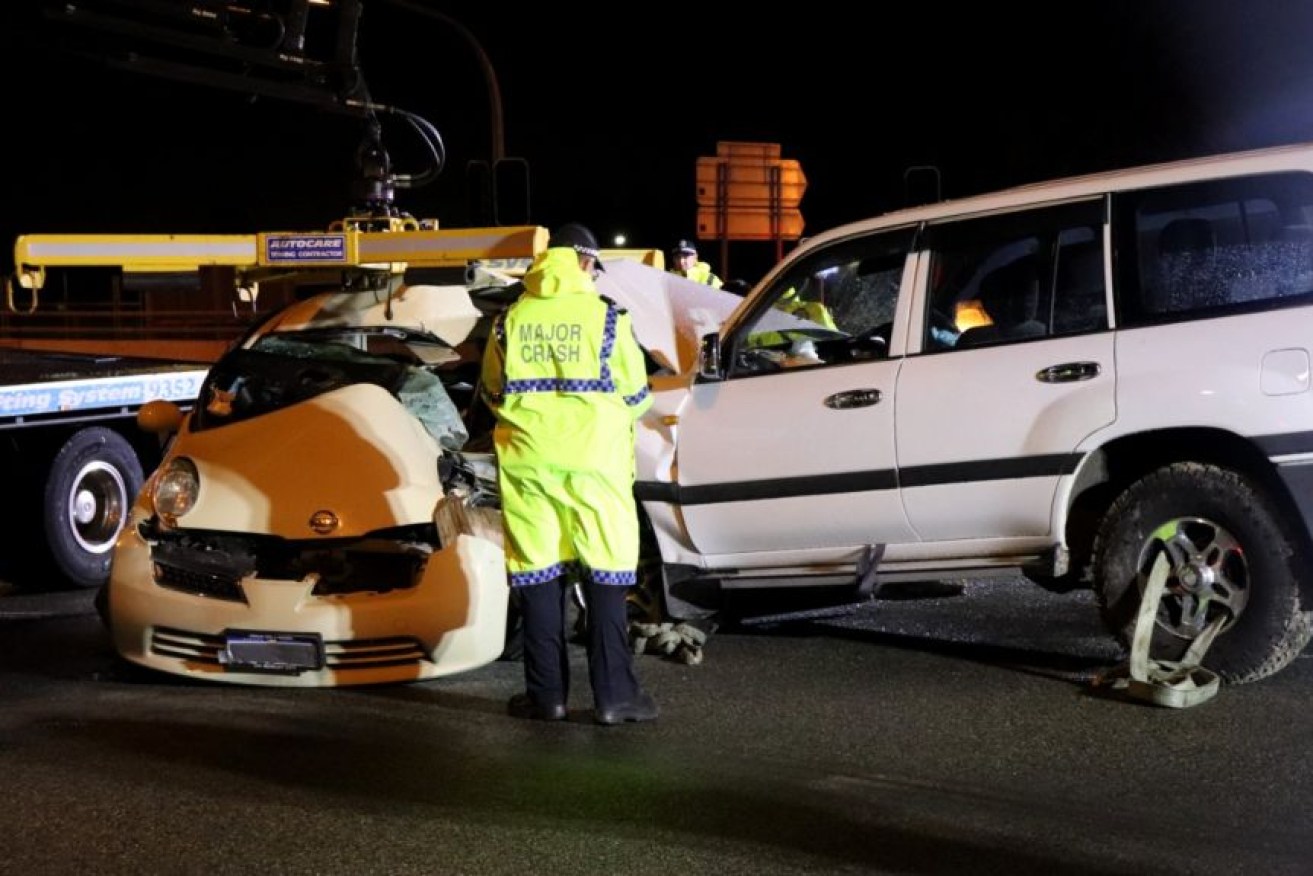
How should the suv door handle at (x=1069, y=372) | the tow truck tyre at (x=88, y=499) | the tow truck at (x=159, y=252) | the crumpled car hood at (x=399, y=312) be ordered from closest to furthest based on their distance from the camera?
1. the suv door handle at (x=1069, y=372)
2. the tow truck at (x=159, y=252)
3. the crumpled car hood at (x=399, y=312)
4. the tow truck tyre at (x=88, y=499)

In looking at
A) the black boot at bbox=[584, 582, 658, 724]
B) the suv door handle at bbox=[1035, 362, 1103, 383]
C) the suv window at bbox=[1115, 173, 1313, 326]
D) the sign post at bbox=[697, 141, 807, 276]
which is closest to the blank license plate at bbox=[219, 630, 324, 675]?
the black boot at bbox=[584, 582, 658, 724]

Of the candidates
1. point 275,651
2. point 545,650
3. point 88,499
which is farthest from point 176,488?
point 88,499

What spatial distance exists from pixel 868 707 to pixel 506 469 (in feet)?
5.12

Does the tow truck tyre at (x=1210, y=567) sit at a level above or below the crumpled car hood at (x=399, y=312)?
below

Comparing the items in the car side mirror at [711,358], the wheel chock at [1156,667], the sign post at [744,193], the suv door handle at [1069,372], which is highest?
the sign post at [744,193]

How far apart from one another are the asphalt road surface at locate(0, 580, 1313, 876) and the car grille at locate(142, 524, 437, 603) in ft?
1.38

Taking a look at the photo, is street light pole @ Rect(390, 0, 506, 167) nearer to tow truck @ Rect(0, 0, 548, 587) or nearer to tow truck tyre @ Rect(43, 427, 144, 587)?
tow truck @ Rect(0, 0, 548, 587)

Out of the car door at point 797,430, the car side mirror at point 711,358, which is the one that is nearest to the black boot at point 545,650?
the car door at point 797,430

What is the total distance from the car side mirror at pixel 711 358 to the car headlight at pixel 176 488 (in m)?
2.07

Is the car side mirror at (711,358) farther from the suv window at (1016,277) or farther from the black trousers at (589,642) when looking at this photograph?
the black trousers at (589,642)

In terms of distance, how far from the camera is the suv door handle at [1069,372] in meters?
5.88

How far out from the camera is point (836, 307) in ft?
23.7

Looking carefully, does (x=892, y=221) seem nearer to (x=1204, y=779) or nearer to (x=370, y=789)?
(x=1204, y=779)

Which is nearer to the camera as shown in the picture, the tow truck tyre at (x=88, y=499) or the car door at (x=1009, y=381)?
the car door at (x=1009, y=381)
